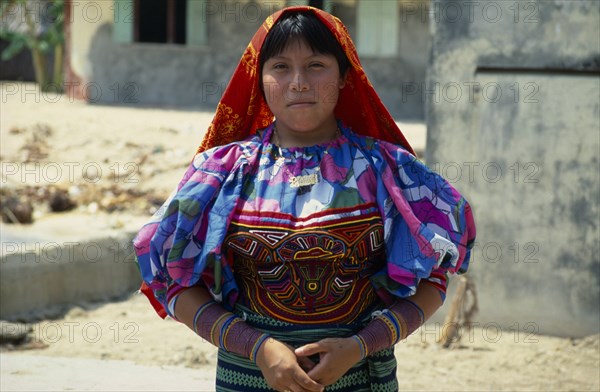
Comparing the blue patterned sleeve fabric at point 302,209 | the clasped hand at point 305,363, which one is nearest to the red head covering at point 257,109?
the blue patterned sleeve fabric at point 302,209

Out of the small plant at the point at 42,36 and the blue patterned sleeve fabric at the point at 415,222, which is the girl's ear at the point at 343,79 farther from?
the small plant at the point at 42,36

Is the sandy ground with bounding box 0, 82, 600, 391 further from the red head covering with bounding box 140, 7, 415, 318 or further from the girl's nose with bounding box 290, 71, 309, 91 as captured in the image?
the girl's nose with bounding box 290, 71, 309, 91

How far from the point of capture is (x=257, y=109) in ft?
8.06

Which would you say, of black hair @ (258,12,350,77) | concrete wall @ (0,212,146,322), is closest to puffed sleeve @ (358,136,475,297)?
black hair @ (258,12,350,77)

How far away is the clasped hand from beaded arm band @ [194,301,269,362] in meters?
0.03

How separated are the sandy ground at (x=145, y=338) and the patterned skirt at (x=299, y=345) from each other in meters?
1.58

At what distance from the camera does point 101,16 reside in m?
15.5

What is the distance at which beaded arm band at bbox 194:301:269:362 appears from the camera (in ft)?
7.16

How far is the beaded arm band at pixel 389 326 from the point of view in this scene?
220 centimetres

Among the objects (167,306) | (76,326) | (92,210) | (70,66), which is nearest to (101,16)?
(70,66)

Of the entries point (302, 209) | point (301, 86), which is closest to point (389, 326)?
point (302, 209)

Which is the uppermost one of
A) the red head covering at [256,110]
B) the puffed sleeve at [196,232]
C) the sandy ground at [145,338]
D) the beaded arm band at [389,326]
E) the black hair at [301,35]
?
the black hair at [301,35]

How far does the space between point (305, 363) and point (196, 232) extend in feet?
1.36

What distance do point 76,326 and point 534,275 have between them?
9.29 ft
